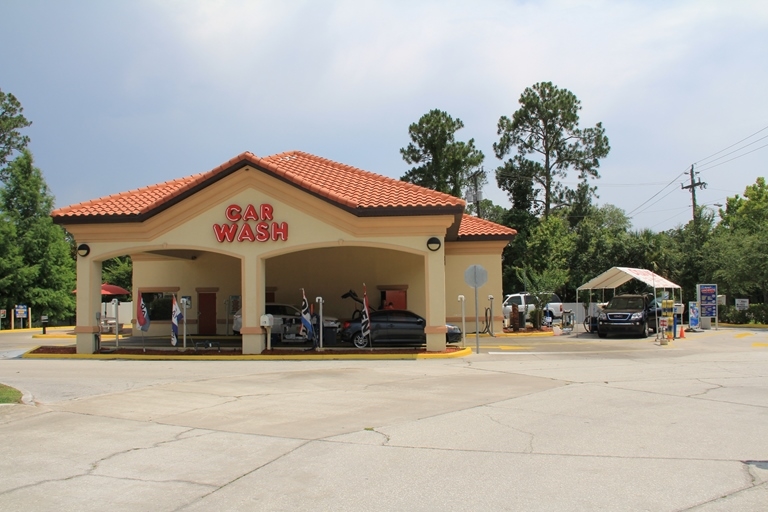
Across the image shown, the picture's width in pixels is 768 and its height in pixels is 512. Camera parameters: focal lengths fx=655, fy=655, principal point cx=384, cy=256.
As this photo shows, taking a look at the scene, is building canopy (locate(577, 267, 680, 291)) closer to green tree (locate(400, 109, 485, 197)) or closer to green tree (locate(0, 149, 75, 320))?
green tree (locate(400, 109, 485, 197))

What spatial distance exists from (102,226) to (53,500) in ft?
56.5

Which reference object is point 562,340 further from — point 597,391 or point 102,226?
point 102,226

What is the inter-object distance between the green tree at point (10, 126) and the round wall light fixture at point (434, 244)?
1630 inches

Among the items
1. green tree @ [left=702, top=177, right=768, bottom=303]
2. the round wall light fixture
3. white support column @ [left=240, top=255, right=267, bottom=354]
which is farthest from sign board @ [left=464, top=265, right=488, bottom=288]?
green tree @ [left=702, top=177, right=768, bottom=303]

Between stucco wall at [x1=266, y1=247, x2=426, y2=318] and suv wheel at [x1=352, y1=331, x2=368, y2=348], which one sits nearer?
suv wheel at [x1=352, y1=331, x2=368, y2=348]

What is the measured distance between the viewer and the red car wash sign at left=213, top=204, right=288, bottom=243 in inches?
824

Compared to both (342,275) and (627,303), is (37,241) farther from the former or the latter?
(627,303)

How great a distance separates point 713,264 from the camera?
41.1 m

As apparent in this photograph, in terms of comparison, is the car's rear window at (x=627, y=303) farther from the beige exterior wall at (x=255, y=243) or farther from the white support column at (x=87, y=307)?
the white support column at (x=87, y=307)

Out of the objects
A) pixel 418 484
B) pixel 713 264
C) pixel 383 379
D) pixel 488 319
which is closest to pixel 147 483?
pixel 418 484

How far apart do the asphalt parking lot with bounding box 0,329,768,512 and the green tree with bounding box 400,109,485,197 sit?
106ft

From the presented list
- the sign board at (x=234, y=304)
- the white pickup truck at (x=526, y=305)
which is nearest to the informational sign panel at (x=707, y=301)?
the white pickup truck at (x=526, y=305)

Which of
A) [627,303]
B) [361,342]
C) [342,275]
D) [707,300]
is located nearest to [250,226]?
[361,342]

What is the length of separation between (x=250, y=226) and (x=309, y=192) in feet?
7.48
